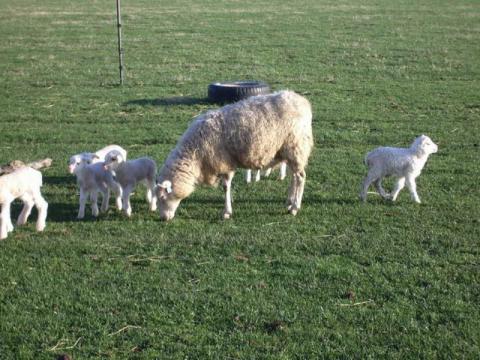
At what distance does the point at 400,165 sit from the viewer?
10672 millimetres

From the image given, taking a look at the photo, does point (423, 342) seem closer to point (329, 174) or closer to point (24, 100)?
point (329, 174)

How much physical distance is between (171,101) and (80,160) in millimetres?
8826

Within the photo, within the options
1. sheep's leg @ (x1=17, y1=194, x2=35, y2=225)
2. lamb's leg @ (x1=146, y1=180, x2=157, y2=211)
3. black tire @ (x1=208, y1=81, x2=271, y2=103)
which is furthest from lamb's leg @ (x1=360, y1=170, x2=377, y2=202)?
black tire @ (x1=208, y1=81, x2=271, y2=103)

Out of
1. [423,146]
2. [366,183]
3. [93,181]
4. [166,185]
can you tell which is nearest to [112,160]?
[93,181]

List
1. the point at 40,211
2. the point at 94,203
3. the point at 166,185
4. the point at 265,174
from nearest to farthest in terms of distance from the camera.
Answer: the point at 40,211
the point at 166,185
the point at 94,203
the point at 265,174

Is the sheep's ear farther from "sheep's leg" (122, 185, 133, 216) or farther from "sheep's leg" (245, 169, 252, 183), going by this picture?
"sheep's leg" (245, 169, 252, 183)

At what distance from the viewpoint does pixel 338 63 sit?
25.4 meters

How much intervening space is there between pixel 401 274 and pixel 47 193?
6209 mm

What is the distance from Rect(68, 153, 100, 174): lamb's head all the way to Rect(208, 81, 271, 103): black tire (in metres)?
7.33

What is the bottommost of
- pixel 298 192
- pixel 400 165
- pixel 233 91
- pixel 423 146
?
pixel 298 192

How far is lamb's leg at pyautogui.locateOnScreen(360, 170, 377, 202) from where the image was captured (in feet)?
35.4

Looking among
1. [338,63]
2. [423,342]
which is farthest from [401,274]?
[338,63]

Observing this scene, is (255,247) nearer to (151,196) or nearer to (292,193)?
(292,193)

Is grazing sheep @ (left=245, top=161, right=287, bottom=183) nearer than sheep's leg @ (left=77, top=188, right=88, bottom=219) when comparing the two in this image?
No
